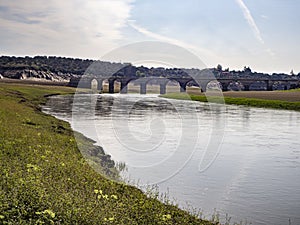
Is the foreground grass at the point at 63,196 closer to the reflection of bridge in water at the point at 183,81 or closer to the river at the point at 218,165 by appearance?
the river at the point at 218,165

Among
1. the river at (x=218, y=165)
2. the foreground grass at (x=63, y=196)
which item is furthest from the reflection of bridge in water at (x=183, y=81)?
the foreground grass at (x=63, y=196)

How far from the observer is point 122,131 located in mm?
41531

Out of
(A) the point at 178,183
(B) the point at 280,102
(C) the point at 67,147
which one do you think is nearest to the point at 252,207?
(A) the point at 178,183

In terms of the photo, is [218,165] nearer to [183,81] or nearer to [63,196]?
[63,196]

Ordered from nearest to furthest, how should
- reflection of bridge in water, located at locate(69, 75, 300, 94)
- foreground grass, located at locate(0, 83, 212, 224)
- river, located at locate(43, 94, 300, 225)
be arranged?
1. foreground grass, located at locate(0, 83, 212, 224)
2. river, located at locate(43, 94, 300, 225)
3. reflection of bridge in water, located at locate(69, 75, 300, 94)

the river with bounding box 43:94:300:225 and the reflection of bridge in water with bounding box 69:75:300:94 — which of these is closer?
the river with bounding box 43:94:300:225

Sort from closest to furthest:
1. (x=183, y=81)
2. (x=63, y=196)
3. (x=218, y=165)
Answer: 1. (x=63, y=196)
2. (x=218, y=165)
3. (x=183, y=81)

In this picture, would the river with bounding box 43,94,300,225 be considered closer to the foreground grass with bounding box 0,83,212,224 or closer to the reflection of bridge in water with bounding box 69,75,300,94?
the foreground grass with bounding box 0,83,212,224

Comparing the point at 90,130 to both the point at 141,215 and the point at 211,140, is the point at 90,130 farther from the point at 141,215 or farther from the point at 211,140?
the point at 141,215

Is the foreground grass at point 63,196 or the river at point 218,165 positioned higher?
the foreground grass at point 63,196

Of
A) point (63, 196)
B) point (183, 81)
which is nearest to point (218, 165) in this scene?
point (63, 196)

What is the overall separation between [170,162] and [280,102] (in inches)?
2874

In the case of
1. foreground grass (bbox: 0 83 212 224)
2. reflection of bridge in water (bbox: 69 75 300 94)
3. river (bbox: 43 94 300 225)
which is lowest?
river (bbox: 43 94 300 225)

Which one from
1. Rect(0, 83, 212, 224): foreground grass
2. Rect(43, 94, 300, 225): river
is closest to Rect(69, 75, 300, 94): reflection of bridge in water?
Rect(43, 94, 300, 225): river
